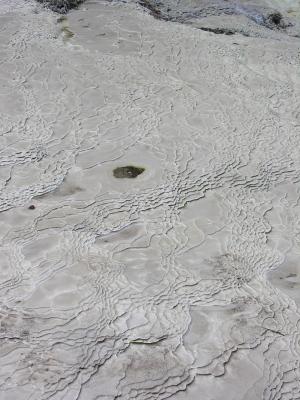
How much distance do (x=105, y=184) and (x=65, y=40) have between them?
228 centimetres

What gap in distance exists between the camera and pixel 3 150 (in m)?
3.63

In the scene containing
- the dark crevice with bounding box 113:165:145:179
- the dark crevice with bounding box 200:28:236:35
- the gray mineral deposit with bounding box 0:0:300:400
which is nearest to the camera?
the gray mineral deposit with bounding box 0:0:300:400

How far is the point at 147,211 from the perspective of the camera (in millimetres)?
3213

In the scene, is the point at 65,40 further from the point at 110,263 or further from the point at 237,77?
the point at 110,263

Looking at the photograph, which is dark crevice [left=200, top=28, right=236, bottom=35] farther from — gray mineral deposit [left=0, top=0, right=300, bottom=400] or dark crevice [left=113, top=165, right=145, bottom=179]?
dark crevice [left=113, top=165, right=145, bottom=179]

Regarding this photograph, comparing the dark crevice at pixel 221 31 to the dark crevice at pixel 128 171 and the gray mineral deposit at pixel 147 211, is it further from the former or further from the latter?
the dark crevice at pixel 128 171

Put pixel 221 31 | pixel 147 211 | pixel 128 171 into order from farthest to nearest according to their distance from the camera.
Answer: pixel 221 31 → pixel 128 171 → pixel 147 211

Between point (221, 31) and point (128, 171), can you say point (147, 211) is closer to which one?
point (128, 171)

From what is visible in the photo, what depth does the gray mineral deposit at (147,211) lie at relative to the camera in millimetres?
2291

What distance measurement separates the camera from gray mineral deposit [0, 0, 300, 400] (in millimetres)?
2291

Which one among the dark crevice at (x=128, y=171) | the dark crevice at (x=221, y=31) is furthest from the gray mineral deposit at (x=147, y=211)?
the dark crevice at (x=221, y=31)

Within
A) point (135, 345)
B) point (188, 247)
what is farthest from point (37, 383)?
point (188, 247)

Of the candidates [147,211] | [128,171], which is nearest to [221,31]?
[128,171]

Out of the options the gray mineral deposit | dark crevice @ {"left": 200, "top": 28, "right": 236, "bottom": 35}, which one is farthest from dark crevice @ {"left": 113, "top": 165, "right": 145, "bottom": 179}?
dark crevice @ {"left": 200, "top": 28, "right": 236, "bottom": 35}
